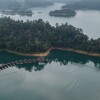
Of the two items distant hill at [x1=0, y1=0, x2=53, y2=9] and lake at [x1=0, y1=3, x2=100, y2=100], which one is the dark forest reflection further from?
distant hill at [x1=0, y1=0, x2=53, y2=9]

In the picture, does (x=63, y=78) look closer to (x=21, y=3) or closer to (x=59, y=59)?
(x=59, y=59)

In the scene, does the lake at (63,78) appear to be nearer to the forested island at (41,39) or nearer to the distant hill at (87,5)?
the forested island at (41,39)

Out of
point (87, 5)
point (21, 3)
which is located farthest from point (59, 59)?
point (21, 3)

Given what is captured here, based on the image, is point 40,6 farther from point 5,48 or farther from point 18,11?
point 5,48

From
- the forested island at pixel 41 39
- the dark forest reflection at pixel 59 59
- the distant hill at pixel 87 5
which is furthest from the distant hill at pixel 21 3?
the dark forest reflection at pixel 59 59

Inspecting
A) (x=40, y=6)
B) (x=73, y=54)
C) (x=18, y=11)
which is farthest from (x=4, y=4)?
(x=73, y=54)
